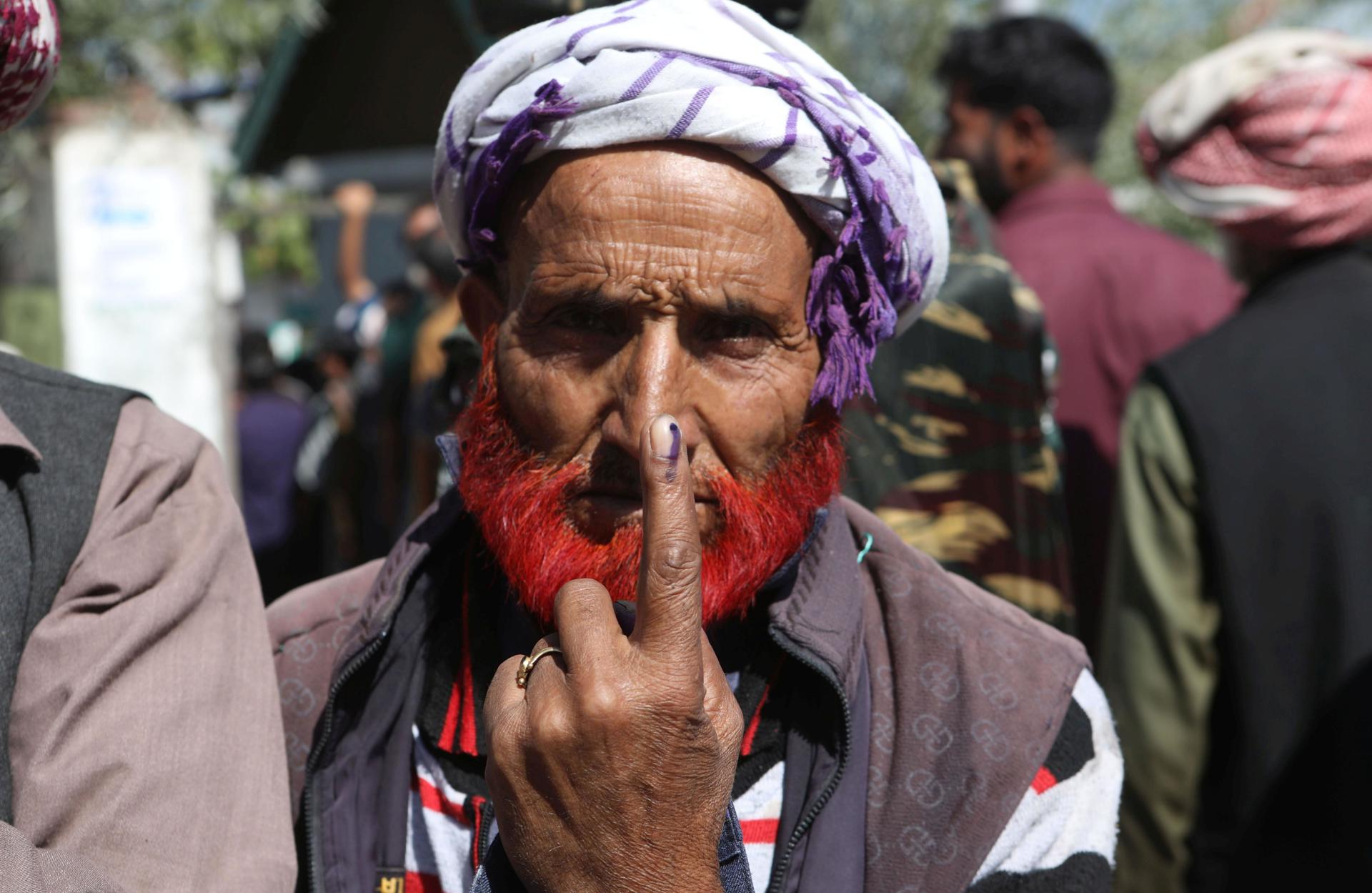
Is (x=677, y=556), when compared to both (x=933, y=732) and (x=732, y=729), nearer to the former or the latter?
(x=732, y=729)

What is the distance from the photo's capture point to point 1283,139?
3.34 metres

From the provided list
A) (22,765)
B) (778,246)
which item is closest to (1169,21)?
(778,246)

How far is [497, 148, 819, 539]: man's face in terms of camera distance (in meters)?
1.78

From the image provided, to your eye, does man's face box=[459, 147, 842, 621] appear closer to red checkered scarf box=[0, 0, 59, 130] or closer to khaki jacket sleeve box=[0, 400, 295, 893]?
khaki jacket sleeve box=[0, 400, 295, 893]

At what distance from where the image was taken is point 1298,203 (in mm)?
3305

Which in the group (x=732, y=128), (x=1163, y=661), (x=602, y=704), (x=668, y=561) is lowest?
(x=1163, y=661)

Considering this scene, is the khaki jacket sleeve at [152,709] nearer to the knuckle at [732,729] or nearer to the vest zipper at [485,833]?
the vest zipper at [485,833]

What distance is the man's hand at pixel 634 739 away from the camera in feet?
4.68

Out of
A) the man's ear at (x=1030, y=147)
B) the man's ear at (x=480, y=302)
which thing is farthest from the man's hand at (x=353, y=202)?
the man's ear at (x=480, y=302)

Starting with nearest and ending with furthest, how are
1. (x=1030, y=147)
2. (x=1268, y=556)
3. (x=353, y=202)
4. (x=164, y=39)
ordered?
(x=1268, y=556) < (x=1030, y=147) < (x=164, y=39) < (x=353, y=202)

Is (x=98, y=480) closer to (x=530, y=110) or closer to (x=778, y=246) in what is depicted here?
(x=530, y=110)

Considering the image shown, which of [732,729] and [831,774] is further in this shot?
[831,774]

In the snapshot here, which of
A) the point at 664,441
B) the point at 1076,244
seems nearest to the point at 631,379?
the point at 664,441

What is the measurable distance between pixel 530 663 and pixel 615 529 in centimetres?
28
